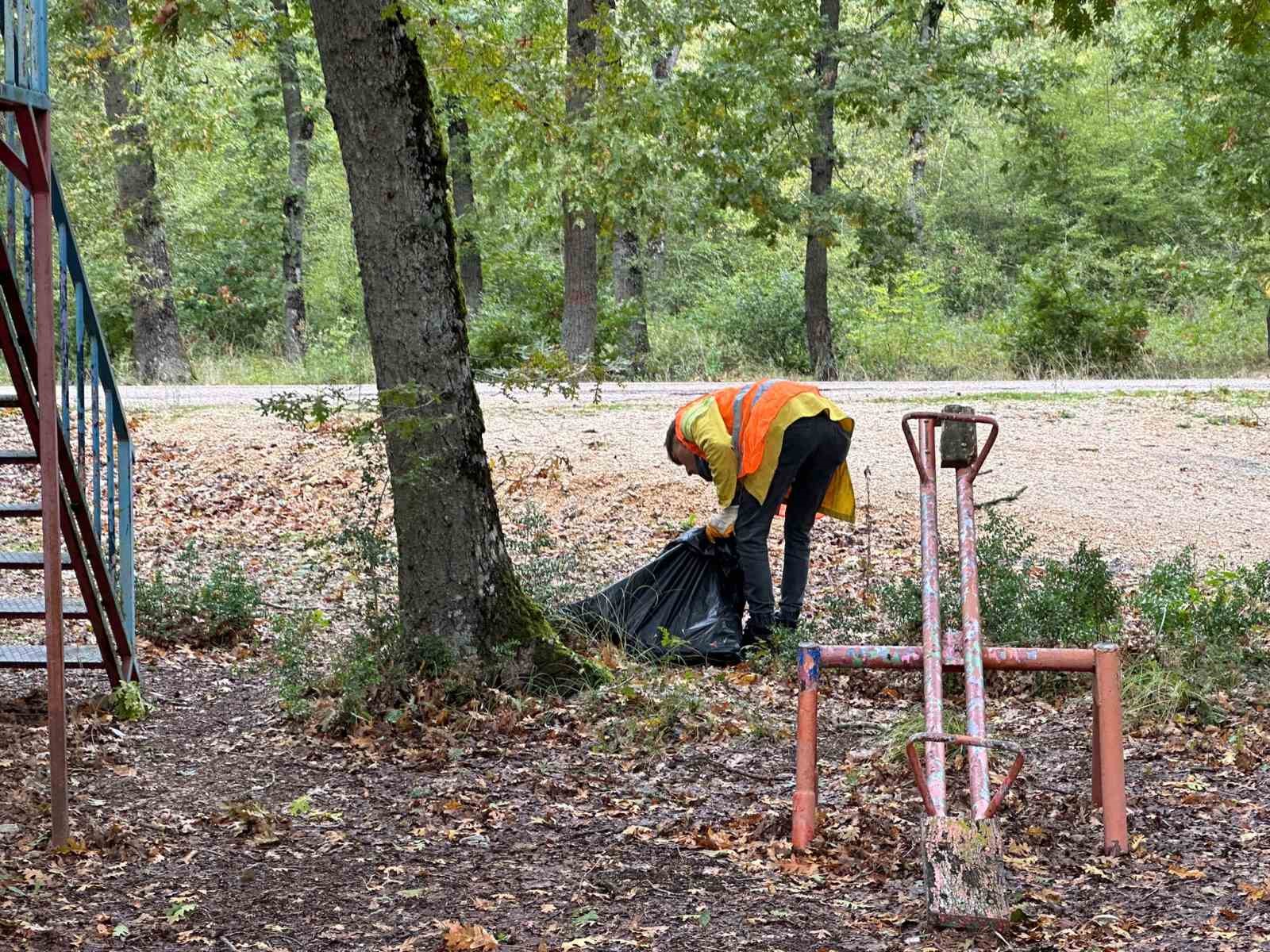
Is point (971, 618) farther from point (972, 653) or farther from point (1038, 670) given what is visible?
point (1038, 670)

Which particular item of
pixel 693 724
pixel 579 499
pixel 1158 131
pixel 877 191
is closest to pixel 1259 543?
pixel 579 499

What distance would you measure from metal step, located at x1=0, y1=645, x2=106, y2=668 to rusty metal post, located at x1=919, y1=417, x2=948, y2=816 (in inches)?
139

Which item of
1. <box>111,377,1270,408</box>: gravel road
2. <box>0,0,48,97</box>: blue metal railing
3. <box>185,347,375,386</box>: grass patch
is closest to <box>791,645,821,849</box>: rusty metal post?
<box>0,0,48,97</box>: blue metal railing

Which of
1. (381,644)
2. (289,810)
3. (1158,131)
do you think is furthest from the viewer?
(1158,131)

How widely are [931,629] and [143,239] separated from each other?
57.7 feet

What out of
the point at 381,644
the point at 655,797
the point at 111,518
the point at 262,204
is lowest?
the point at 655,797

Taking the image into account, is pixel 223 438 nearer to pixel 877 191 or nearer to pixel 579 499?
pixel 579 499

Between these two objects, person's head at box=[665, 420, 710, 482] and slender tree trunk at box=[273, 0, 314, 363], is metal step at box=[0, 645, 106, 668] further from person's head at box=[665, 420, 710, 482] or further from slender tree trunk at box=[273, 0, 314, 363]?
slender tree trunk at box=[273, 0, 314, 363]

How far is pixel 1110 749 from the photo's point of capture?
13.7 ft

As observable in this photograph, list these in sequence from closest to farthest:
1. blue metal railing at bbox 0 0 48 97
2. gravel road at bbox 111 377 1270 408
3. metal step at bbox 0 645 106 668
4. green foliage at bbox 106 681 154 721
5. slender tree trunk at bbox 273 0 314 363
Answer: blue metal railing at bbox 0 0 48 97 → metal step at bbox 0 645 106 668 → green foliage at bbox 106 681 154 721 → gravel road at bbox 111 377 1270 408 → slender tree trunk at bbox 273 0 314 363

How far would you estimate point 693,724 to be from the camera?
18.0ft

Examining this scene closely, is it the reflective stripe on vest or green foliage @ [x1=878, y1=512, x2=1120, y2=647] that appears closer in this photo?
green foliage @ [x1=878, y1=512, x2=1120, y2=647]

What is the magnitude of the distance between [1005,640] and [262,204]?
22.6 m

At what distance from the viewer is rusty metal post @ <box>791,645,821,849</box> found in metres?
4.21
